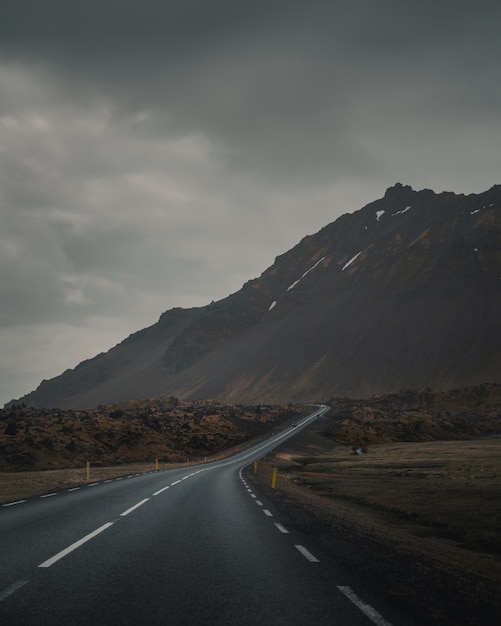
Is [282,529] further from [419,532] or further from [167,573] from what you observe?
[419,532]

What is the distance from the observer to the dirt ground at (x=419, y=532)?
6.64m

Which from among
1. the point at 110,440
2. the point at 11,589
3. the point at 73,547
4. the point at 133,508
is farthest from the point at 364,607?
the point at 110,440

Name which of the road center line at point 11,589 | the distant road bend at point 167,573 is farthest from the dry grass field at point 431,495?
the road center line at point 11,589

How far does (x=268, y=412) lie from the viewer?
12319 cm

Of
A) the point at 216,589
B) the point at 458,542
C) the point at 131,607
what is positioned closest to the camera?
the point at 131,607

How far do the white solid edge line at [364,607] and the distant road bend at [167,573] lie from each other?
1 cm

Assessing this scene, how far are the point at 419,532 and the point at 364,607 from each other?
11393mm

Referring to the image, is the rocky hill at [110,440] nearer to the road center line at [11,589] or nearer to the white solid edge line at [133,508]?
the white solid edge line at [133,508]

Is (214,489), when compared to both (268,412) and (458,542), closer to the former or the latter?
(458,542)

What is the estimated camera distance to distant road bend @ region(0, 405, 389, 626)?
5.70 metres

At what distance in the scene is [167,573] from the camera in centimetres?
764

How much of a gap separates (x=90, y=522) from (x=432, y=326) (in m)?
195

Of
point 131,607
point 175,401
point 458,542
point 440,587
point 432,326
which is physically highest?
point 432,326

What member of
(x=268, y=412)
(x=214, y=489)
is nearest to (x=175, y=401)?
(x=268, y=412)
